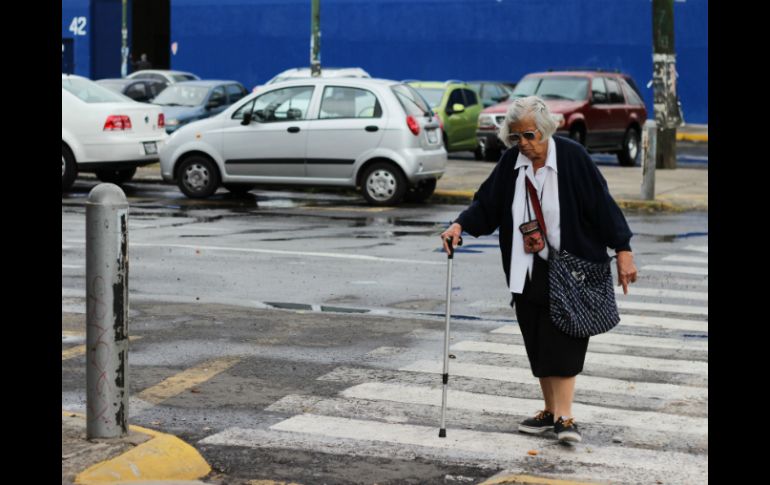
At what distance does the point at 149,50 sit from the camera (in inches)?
1969

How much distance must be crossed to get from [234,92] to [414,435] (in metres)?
22.0

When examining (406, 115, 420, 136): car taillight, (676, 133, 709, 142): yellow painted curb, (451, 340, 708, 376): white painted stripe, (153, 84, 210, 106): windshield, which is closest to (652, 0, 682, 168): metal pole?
(406, 115, 420, 136): car taillight

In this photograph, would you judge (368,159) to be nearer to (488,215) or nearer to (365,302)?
(365,302)

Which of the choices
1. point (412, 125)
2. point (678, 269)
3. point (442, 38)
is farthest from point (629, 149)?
point (442, 38)

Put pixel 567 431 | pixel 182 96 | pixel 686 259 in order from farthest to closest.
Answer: pixel 182 96, pixel 686 259, pixel 567 431

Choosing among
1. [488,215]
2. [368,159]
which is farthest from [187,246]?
[488,215]

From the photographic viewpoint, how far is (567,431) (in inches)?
262

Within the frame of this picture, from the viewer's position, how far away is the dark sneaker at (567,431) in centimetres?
663

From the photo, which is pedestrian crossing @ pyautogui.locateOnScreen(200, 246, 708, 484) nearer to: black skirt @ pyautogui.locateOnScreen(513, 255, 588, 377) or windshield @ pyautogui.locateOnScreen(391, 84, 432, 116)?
black skirt @ pyautogui.locateOnScreen(513, 255, 588, 377)

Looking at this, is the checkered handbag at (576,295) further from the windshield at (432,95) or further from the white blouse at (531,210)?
the windshield at (432,95)

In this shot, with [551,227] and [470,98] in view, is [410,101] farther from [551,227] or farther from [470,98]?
[551,227]

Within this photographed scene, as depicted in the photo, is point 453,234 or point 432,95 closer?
point 453,234

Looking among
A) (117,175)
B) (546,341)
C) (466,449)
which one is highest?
(117,175)

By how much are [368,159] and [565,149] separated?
39.4ft
